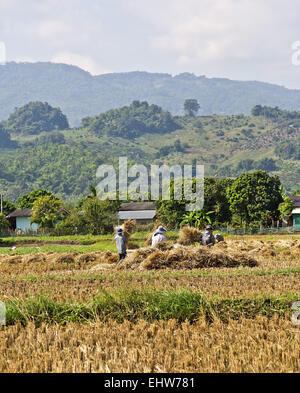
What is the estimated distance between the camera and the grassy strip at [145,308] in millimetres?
8172

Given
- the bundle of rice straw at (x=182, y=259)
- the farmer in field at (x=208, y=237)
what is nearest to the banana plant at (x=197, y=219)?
the farmer in field at (x=208, y=237)

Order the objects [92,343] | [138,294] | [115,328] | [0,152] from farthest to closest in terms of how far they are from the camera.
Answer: [0,152] < [138,294] < [115,328] < [92,343]

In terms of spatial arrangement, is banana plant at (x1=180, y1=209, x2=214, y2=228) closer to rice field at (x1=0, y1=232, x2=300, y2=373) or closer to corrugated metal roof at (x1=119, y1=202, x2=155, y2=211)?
corrugated metal roof at (x1=119, y1=202, x2=155, y2=211)

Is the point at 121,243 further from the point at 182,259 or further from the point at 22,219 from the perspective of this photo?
the point at 22,219

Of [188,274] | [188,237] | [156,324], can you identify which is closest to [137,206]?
[188,237]

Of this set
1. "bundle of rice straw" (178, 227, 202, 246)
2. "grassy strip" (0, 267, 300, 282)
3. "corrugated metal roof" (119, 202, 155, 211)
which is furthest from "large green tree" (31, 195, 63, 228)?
"grassy strip" (0, 267, 300, 282)

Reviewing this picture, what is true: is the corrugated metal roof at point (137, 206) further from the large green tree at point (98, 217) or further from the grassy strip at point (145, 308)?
the grassy strip at point (145, 308)

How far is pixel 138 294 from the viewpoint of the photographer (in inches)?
347

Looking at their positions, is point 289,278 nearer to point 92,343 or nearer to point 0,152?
point 92,343

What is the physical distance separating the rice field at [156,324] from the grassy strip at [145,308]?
2 centimetres

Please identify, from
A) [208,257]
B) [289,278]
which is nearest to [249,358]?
[289,278]

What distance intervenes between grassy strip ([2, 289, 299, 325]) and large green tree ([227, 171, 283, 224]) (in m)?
42.8

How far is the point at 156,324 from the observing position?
7.70 m

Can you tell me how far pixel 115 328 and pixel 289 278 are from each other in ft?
18.9
